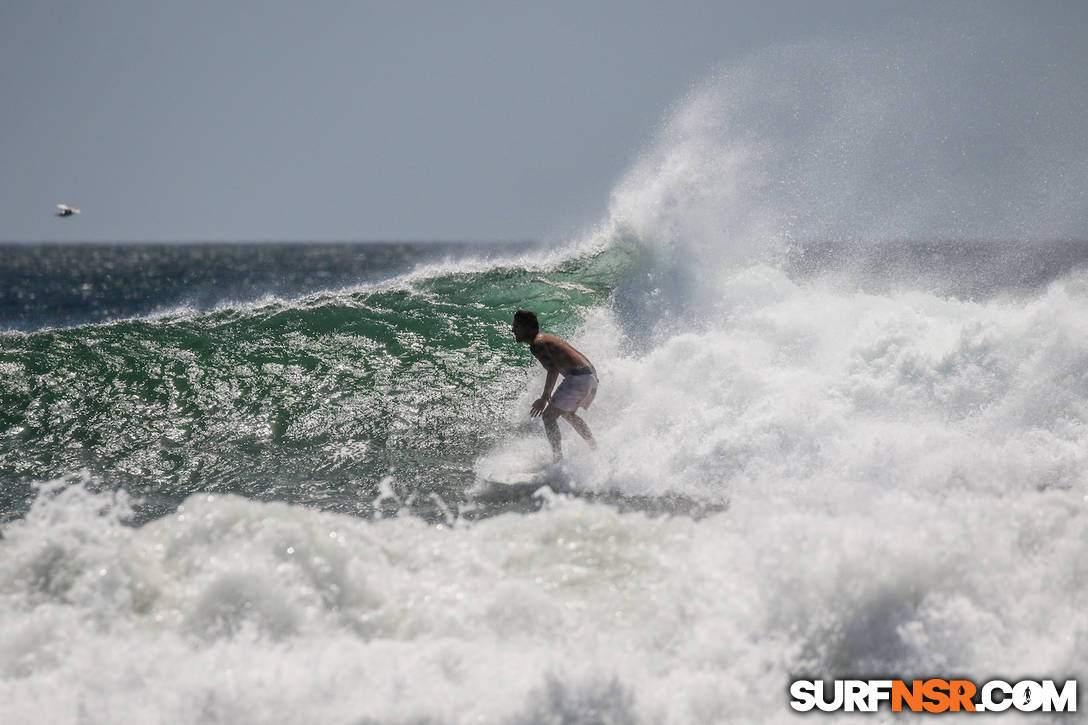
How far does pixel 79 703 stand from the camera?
3.63 metres

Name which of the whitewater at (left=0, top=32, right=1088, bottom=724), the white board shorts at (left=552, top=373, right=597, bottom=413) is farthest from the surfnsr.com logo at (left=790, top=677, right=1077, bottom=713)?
the white board shorts at (left=552, top=373, right=597, bottom=413)

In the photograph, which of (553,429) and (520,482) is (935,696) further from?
(553,429)

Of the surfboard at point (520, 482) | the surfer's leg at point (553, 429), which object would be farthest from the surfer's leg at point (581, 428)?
the surfboard at point (520, 482)

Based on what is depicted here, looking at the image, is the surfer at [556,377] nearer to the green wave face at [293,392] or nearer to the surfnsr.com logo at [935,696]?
the green wave face at [293,392]

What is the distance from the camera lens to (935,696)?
11.8 ft

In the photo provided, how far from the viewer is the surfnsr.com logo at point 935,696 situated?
3531mm

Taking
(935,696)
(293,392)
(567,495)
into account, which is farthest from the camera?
(293,392)

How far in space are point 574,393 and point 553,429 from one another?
1.45ft

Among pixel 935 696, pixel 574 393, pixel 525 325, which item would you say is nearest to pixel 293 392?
pixel 525 325

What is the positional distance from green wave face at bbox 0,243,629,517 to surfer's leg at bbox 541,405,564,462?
894mm

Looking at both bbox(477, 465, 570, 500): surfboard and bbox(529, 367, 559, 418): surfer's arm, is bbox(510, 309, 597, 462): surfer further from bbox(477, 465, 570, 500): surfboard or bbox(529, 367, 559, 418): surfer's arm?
bbox(477, 465, 570, 500): surfboard

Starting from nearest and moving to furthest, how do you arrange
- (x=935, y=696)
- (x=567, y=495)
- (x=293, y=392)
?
(x=935, y=696), (x=567, y=495), (x=293, y=392)

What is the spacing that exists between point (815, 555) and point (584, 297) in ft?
29.3

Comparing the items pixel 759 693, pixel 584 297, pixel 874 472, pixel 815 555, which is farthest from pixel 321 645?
pixel 584 297
